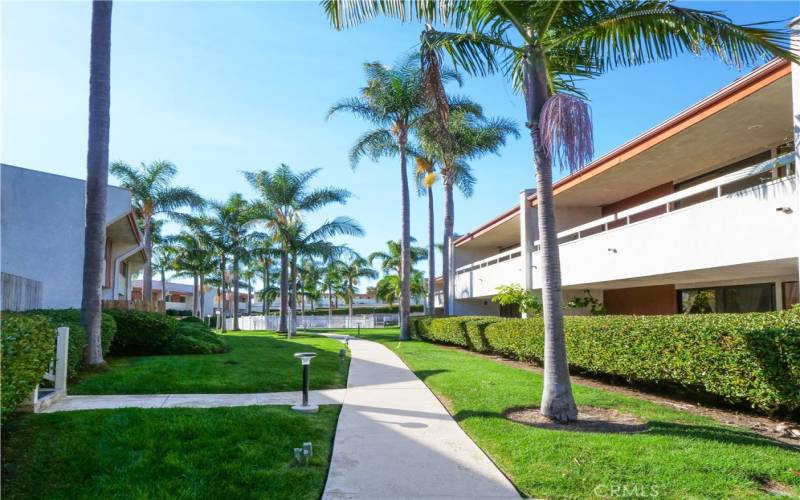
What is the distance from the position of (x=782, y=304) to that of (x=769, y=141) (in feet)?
12.2

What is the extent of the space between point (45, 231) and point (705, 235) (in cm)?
1634

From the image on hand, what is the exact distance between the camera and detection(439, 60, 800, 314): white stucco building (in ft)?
29.7

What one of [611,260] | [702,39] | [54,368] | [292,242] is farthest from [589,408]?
[292,242]

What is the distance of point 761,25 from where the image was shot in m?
6.86

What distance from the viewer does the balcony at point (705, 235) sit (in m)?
8.72

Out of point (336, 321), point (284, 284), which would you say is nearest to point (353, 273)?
point (336, 321)

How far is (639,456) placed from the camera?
17.4ft

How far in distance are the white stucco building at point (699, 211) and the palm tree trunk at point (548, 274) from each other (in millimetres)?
4271

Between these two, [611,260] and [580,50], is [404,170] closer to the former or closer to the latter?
[611,260]

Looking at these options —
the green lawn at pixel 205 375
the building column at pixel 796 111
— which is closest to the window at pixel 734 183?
the building column at pixel 796 111

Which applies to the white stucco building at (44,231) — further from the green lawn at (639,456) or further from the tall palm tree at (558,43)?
the green lawn at (639,456)

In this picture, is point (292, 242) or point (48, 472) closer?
point (48, 472)

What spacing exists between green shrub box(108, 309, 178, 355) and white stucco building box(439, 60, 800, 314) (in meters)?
11.5

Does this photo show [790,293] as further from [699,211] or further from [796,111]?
[796,111]
